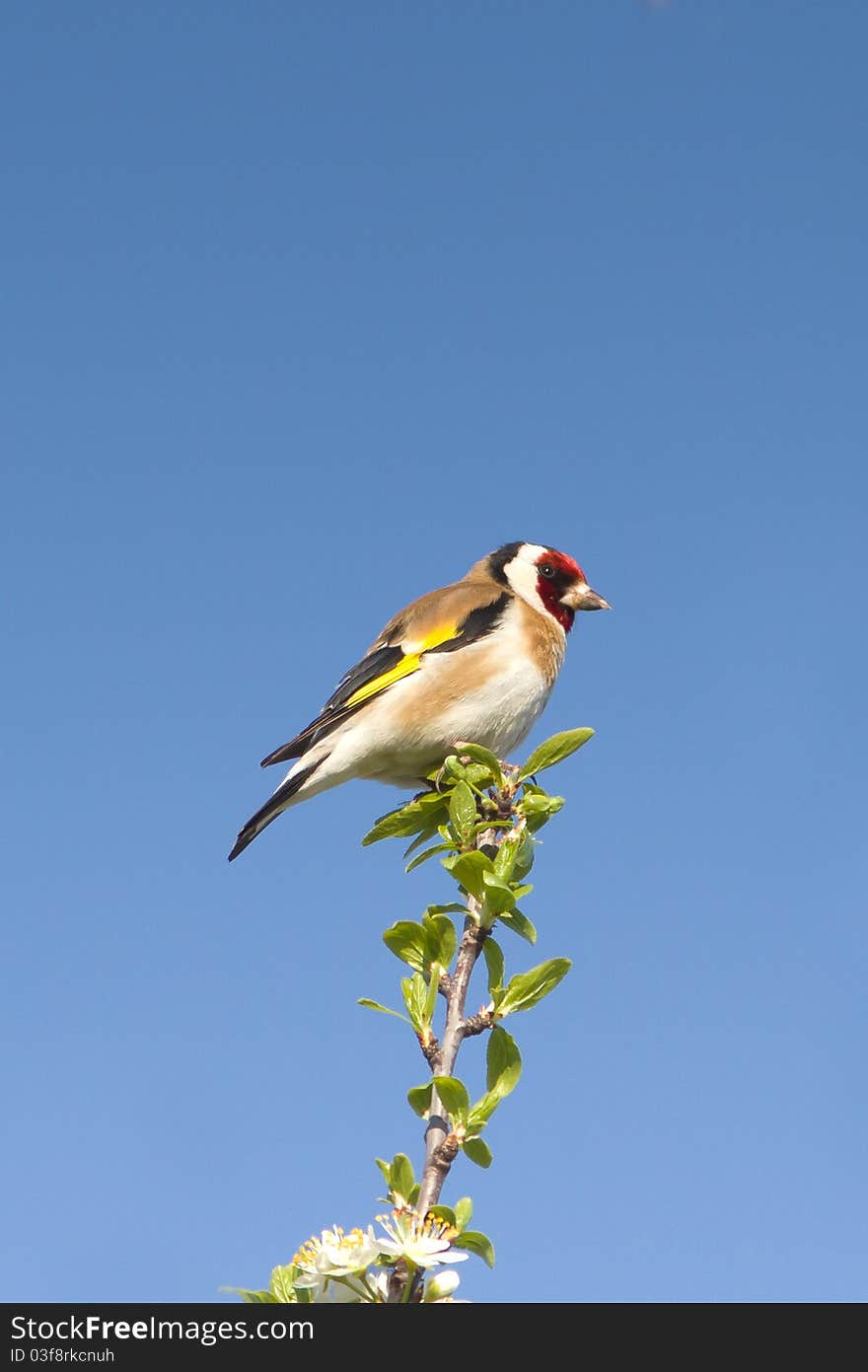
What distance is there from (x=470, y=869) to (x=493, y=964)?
0.27 metres

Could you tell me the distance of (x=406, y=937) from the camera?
3.80 m

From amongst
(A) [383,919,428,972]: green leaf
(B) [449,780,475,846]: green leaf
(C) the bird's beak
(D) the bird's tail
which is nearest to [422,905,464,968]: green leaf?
(A) [383,919,428,972]: green leaf

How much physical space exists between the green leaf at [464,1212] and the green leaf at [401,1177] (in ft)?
0.43

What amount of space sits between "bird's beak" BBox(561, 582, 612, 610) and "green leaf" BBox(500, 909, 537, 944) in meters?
4.45

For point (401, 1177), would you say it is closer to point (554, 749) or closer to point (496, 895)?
point (496, 895)

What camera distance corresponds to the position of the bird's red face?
8.25 meters

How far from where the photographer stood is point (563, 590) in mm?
8305

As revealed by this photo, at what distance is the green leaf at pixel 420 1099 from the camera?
133 inches

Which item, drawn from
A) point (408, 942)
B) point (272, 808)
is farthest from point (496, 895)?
point (272, 808)

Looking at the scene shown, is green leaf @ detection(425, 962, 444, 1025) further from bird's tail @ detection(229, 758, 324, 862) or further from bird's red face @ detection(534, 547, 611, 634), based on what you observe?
bird's red face @ detection(534, 547, 611, 634)
